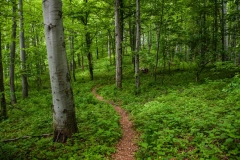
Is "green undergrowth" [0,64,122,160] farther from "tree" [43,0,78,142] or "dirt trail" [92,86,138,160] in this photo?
"tree" [43,0,78,142]

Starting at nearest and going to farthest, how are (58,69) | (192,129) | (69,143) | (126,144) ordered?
(58,69) → (69,143) → (192,129) → (126,144)

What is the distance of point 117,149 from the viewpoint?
5133 mm

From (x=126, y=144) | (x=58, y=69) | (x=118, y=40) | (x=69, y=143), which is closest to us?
(x=58, y=69)

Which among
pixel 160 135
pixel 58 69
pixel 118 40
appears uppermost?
pixel 118 40

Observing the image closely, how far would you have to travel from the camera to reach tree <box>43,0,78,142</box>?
14.6 feet

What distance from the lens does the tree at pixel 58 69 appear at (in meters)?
4.45

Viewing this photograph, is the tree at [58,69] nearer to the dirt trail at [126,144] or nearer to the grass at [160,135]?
the grass at [160,135]

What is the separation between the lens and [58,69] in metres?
4.61

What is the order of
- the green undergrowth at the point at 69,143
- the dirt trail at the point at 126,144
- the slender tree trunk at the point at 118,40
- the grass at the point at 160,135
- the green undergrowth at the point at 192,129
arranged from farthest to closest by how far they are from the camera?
the slender tree trunk at the point at 118,40 < the dirt trail at the point at 126,144 < the green undergrowth at the point at 69,143 < the grass at the point at 160,135 < the green undergrowth at the point at 192,129

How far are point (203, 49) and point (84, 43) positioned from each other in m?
11.7

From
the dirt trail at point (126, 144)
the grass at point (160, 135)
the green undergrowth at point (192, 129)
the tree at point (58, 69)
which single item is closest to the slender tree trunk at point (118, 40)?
the green undergrowth at point (192, 129)

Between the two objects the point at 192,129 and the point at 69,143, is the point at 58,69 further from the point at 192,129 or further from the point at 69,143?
the point at 192,129

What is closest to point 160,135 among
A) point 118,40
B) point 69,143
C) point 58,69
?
point 69,143

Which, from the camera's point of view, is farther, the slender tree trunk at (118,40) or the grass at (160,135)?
the slender tree trunk at (118,40)
